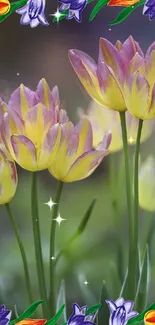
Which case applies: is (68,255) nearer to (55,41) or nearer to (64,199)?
(64,199)

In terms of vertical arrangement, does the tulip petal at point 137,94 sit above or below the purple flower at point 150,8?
below

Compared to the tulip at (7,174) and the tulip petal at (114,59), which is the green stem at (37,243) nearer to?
the tulip at (7,174)

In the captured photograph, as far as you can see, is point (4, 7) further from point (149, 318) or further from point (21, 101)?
point (149, 318)

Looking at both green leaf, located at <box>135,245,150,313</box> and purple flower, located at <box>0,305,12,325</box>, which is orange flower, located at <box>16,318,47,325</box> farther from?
green leaf, located at <box>135,245,150,313</box>

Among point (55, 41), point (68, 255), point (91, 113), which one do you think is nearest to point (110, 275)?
point (68, 255)

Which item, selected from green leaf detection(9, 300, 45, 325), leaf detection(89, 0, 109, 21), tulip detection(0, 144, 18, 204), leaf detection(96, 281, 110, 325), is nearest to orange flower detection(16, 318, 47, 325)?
green leaf detection(9, 300, 45, 325)

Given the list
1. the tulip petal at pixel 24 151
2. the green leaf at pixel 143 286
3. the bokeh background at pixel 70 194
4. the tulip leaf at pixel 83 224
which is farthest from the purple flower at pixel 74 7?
the green leaf at pixel 143 286
